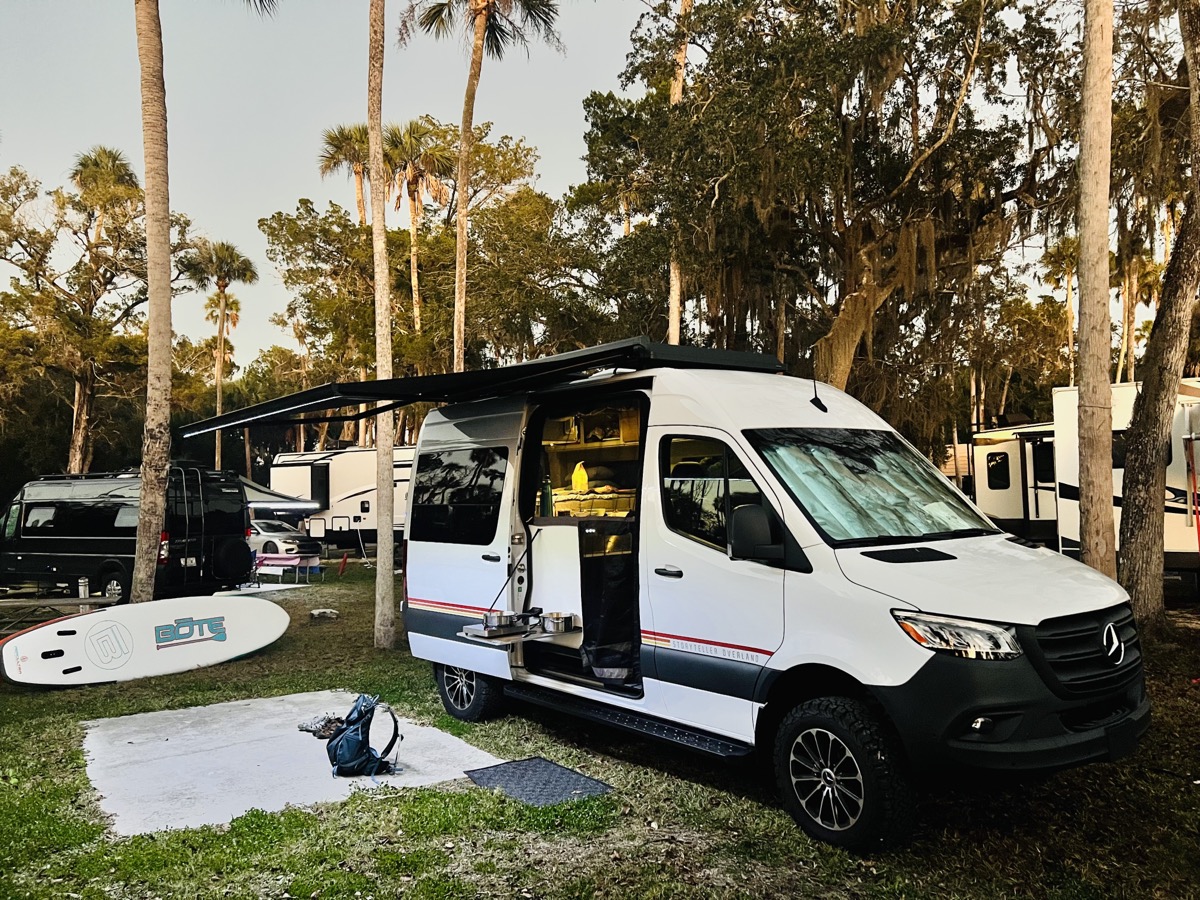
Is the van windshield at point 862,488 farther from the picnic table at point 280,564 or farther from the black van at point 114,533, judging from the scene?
the picnic table at point 280,564

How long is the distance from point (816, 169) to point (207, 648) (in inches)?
452

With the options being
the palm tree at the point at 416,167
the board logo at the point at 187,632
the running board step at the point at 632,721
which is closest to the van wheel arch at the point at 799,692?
the running board step at the point at 632,721

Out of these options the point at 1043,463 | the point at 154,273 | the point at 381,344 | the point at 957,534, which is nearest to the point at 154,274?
the point at 154,273

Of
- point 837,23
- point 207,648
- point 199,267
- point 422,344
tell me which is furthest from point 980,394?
point 207,648

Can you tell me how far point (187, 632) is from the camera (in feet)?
29.5

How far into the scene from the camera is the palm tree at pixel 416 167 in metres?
28.9

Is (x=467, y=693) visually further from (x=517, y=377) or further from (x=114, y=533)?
(x=114, y=533)

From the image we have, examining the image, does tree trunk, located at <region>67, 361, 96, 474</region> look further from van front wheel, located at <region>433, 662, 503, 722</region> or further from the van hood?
the van hood

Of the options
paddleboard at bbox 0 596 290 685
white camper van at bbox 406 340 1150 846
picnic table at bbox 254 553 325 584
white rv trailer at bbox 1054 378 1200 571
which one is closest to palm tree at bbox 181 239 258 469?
picnic table at bbox 254 553 325 584

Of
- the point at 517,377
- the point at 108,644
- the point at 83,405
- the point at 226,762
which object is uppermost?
the point at 83,405

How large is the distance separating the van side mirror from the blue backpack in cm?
246

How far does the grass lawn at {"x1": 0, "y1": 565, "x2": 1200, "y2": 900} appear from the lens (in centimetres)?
384

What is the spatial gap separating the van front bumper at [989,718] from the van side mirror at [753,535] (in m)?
0.86

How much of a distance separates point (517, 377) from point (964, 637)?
3.30 m
